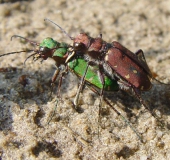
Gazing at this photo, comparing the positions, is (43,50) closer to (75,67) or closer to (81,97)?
(75,67)

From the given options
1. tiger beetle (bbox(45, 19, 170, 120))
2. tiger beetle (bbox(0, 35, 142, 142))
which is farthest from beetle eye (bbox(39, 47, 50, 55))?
tiger beetle (bbox(45, 19, 170, 120))

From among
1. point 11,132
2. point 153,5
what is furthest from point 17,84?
point 153,5

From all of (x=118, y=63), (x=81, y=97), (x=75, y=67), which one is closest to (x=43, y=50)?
(x=75, y=67)

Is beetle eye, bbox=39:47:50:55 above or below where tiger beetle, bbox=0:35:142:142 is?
above

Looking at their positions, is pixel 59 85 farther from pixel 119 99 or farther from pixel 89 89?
pixel 119 99

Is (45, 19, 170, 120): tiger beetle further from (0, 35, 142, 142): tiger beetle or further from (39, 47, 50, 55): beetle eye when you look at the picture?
(39, 47, 50, 55): beetle eye

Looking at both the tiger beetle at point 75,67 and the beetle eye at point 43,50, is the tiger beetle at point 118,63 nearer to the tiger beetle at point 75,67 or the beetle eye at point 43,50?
the tiger beetle at point 75,67

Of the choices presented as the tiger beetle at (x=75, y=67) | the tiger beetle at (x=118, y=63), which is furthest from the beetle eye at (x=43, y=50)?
the tiger beetle at (x=118, y=63)
